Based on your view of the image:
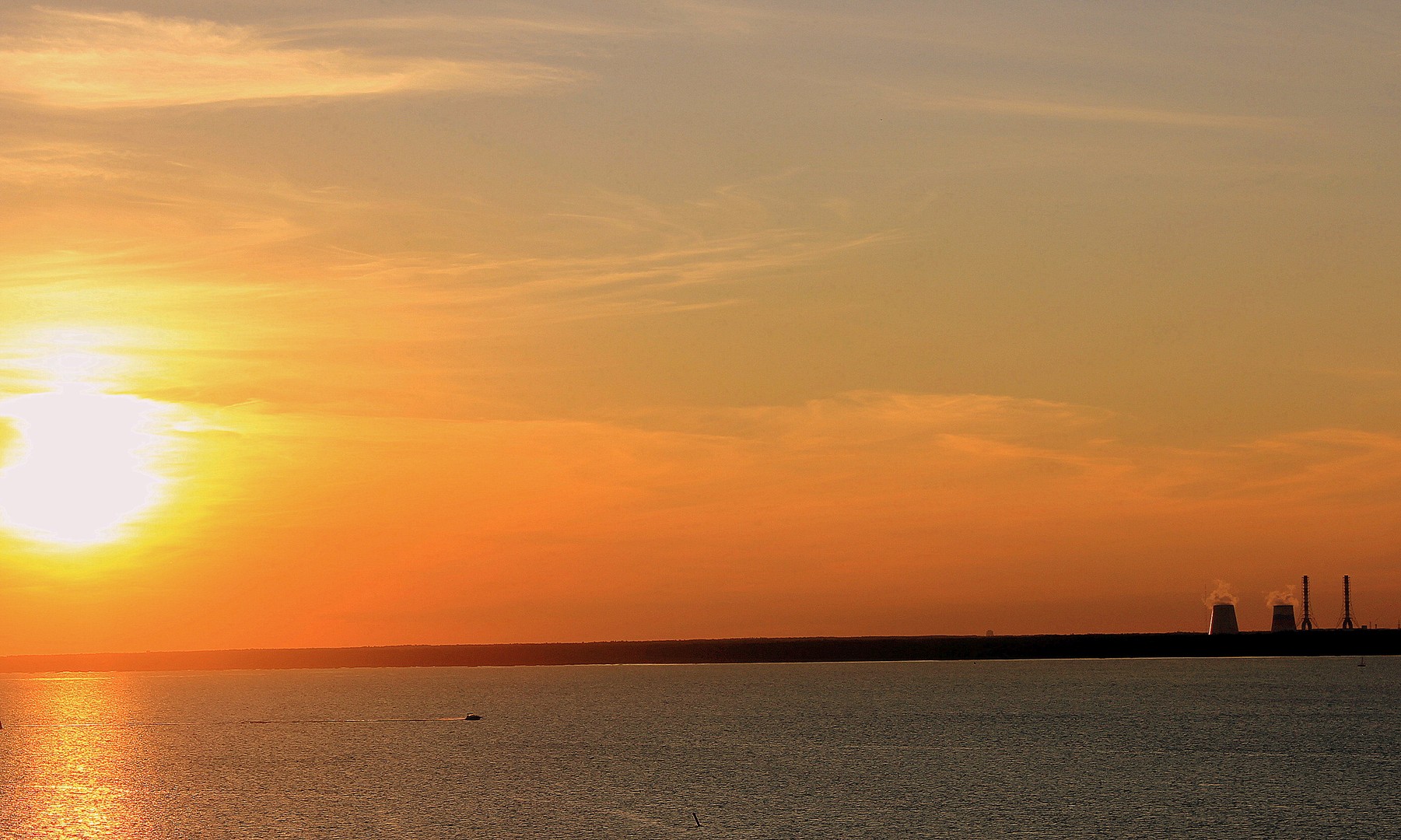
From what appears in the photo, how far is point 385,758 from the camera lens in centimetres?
5231

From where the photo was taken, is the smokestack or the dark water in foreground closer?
the dark water in foreground

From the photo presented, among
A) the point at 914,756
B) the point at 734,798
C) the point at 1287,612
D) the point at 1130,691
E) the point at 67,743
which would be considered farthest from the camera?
the point at 1287,612

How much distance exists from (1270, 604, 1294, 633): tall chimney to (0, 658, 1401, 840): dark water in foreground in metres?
94.0

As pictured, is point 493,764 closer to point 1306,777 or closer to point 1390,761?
point 1306,777

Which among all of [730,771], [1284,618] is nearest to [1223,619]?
[1284,618]

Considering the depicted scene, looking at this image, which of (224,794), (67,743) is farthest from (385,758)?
(67,743)

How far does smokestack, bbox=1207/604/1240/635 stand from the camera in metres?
186

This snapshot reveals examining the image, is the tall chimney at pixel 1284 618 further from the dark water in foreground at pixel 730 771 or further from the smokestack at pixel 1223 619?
the dark water in foreground at pixel 730 771

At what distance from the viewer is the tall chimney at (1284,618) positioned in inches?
7456

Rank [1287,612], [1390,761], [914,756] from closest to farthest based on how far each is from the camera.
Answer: [1390,761] → [914,756] → [1287,612]

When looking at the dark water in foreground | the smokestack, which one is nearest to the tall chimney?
the smokestack

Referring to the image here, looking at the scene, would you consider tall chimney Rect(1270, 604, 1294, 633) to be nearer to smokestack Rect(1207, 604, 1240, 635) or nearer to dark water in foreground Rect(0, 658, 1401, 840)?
smokestack Rect(1207, 604, 1240, 635)

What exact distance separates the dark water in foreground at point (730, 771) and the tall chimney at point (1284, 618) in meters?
94.0

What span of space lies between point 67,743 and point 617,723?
24.9 meters
